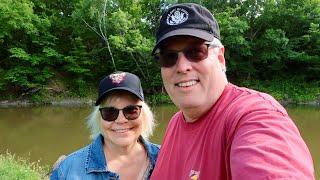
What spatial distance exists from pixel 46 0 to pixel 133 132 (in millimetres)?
24827

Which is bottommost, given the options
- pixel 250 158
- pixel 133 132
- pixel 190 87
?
pixel 133 132

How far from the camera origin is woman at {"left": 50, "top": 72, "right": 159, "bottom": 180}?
8.50 ft

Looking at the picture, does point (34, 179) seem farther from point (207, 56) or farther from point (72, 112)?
point (72, 112)

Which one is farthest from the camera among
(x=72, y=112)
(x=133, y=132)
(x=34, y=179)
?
(x=72, y=112)

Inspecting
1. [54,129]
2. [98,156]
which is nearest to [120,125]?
[98,156]

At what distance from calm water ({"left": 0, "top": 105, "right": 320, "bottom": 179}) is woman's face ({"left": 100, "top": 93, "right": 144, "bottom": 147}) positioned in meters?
7.45

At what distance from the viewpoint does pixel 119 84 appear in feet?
8.63

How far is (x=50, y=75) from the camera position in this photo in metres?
23.4

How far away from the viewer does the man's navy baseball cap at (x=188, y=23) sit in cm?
165

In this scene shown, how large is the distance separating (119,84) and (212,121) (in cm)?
117

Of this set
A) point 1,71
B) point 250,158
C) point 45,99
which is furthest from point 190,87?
point 1,71

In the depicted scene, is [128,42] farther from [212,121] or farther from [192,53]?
[212,121]

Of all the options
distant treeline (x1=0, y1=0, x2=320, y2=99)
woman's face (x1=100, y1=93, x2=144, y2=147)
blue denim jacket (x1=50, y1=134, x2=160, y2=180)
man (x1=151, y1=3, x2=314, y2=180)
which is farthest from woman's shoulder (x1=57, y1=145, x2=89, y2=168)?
distant treeline (x1=0, y1=0, x2=320, y2=99)

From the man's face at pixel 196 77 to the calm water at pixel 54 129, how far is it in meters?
8.18
